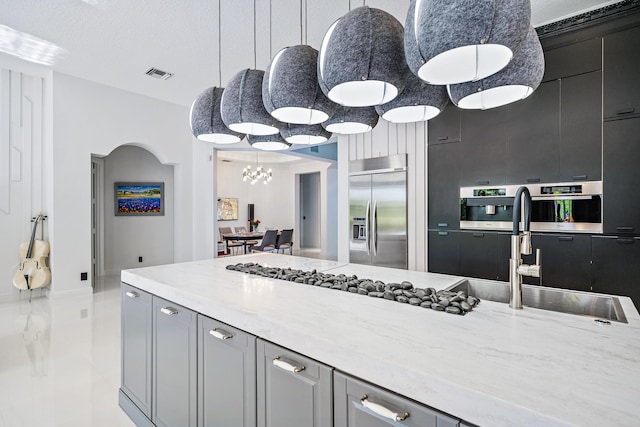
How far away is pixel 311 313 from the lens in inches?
50.8

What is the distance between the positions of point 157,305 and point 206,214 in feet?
15.9

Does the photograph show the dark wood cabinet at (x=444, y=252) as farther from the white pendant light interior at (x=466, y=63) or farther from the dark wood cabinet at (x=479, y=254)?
the white pendant light interior at (x=466, y=63)

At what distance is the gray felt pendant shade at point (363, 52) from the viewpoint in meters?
1.18

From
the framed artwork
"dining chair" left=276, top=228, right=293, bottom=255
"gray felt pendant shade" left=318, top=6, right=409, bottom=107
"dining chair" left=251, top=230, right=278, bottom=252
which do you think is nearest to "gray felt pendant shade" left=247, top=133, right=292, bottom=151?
"gray felt pendant shade" left=318, top=6, right=409, bottom=107

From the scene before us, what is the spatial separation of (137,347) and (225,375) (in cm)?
95

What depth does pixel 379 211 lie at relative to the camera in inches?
192

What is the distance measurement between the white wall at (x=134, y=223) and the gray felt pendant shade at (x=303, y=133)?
5833 millimetres

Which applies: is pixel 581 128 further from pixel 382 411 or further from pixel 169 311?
pixel 169 311

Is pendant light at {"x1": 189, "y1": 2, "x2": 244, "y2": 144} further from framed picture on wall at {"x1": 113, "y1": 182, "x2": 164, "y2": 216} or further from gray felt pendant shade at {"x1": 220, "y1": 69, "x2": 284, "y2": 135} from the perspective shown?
framed picture on wall at {"x1": 113, "y1": 182, "x2": 164, "y2": 216}

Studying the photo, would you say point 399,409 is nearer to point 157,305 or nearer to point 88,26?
point 157,305

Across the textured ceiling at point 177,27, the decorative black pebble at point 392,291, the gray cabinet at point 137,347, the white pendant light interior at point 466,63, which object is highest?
the textured ceiling at point 177,27

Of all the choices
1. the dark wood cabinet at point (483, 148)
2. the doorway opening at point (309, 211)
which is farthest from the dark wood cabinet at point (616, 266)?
the doorway opening at point (309, 211)

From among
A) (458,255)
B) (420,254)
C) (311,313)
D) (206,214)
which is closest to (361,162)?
(420,254)

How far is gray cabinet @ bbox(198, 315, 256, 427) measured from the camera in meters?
1.31
